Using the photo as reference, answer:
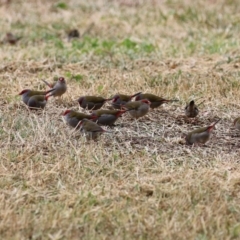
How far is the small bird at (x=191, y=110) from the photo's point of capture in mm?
8234

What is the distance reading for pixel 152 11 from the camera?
1511 cm

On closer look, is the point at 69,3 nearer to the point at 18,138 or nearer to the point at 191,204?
the point at 18,138

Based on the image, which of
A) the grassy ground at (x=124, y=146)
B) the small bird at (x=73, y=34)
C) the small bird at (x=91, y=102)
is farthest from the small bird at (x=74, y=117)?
the small bird at (x=73, y=34)

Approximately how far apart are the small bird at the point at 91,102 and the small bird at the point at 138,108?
49cm

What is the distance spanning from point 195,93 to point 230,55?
2041mm

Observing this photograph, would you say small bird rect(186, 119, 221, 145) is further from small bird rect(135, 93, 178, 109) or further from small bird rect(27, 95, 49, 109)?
small bird rect(27, 95, 49, 109)

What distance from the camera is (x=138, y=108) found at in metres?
8.16

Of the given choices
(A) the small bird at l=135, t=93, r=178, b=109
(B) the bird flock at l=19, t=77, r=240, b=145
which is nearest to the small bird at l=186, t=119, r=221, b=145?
(B) the bird flock at l=19, t=77, r=240, b=145

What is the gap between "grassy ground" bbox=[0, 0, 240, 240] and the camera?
572 centimetres

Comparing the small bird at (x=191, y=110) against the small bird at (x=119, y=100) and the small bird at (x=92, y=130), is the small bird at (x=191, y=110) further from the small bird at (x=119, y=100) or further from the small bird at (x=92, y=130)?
the small bird at (x=92, y=130)

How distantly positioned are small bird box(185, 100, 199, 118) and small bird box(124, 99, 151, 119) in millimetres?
398

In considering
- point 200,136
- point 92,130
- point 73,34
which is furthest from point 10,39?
point 200,136

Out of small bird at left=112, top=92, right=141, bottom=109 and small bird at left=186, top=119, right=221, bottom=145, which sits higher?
small bird at left=186, top=119, right=221, bottom=145

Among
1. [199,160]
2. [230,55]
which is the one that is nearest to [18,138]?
[199,160]
